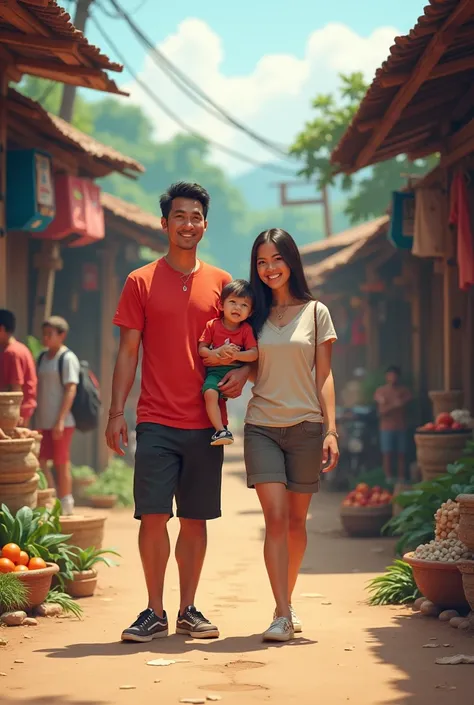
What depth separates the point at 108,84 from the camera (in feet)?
33.2

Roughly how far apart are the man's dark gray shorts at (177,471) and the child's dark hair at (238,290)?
0.73 metres

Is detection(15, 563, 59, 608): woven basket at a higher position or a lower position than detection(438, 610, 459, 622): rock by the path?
higher

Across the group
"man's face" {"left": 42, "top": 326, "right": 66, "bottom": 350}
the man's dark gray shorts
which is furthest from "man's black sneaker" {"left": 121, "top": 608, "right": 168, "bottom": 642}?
"man's face" {"left": 42, "top": 326, "right": 66, "bottom": 350}

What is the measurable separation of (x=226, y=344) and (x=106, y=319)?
42.4 feet

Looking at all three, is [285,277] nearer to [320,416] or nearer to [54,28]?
[320,416]

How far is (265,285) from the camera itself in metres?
7.01

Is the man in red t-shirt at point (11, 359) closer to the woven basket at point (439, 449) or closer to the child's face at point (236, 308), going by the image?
the woven basket at point (439, 449)

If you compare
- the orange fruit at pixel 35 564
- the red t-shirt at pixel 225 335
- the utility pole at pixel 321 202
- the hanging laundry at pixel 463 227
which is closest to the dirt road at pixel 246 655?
the orange fruit at pixel 35 564

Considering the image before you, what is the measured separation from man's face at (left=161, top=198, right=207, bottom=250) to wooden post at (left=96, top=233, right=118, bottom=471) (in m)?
12.3

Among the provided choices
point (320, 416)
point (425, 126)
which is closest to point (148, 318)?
point (320, 416)

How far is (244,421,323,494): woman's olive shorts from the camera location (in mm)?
6754

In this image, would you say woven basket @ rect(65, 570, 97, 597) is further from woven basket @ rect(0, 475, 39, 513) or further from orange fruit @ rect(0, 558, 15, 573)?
orange fruit @ rect(0, 558, 15, 573)

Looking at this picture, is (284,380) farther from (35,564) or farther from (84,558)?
(84,558)

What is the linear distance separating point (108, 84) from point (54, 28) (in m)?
1.18
